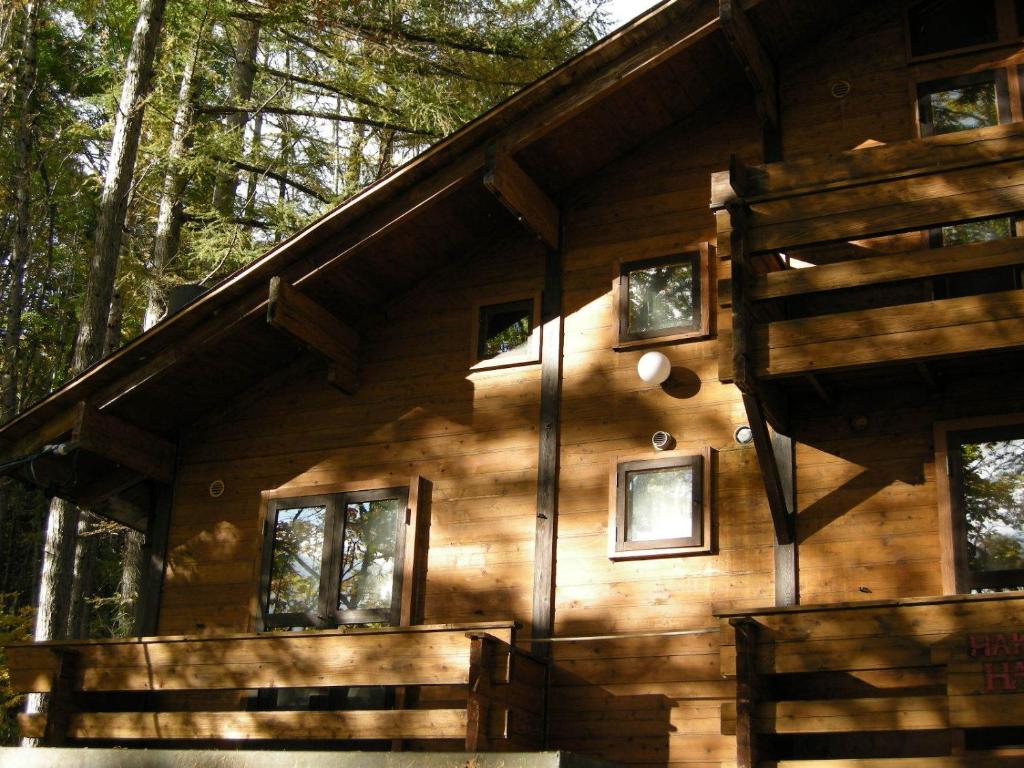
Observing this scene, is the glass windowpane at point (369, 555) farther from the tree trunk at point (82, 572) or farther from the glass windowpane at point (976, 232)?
the tree trunk at point (82, 572)

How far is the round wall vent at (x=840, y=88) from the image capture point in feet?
34.8

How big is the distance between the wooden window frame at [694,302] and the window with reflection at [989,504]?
2250 millimetres

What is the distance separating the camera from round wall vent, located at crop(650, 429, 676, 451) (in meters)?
10.1

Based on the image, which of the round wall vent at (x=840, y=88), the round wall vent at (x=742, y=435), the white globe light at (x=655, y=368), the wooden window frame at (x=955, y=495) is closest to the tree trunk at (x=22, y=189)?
the white globe light at (x=655, y=368)

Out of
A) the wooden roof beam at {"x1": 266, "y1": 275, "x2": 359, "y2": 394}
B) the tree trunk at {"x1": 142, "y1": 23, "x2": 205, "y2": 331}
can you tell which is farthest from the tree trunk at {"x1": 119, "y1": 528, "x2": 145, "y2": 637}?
the wooden roof beam at {"x1": 266, "y1": 275, "x2": 359, "y2": 394}

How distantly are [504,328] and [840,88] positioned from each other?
353cm

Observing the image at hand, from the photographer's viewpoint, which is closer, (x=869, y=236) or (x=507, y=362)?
(x=869, y=236)

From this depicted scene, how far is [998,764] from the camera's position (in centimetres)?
746

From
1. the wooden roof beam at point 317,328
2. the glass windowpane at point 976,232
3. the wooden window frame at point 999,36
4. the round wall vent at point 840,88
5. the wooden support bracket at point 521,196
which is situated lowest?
the wooden roof beam at point 317,328

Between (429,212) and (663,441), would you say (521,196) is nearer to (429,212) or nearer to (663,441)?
(429,212)

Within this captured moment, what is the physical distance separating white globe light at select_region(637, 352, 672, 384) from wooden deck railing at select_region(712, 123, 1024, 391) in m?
1.03

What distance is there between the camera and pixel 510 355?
1114 centimetres

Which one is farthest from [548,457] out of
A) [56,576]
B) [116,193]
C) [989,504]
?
[116,193]

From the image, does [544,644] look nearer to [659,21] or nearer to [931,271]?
[931,271]
